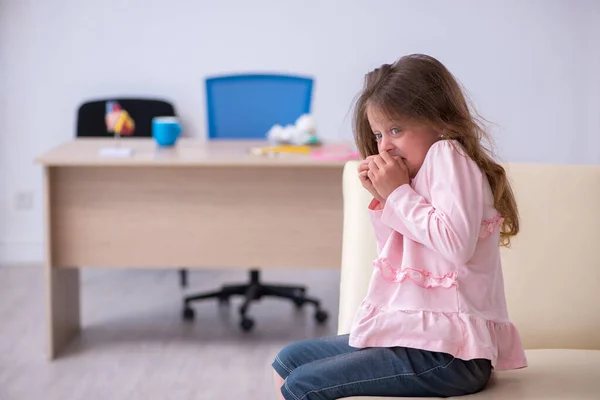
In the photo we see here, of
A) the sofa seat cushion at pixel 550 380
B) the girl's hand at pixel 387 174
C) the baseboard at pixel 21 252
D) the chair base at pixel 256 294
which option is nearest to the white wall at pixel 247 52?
the baseboard at pixel 21 252

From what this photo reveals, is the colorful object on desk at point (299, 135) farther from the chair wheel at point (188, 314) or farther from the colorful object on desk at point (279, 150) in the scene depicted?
the chair wheel at point (188, 314)

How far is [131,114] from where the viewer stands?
4.38m

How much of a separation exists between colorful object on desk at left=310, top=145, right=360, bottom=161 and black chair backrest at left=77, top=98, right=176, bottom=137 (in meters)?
1.24

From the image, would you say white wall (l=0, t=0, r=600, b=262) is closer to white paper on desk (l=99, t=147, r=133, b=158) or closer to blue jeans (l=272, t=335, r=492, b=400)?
white paper on desk (l=99, t=147, r=133, b=158)

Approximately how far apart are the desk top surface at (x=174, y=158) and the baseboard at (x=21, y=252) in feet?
4.70

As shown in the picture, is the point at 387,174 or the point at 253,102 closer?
the point at 387,174

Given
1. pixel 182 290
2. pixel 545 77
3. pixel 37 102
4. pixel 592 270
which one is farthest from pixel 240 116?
pixel 592 270

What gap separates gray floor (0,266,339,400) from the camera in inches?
115

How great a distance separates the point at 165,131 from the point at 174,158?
283 mm

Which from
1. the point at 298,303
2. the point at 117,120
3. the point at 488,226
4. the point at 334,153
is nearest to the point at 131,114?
the point at 117,120

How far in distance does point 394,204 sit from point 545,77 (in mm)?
3375

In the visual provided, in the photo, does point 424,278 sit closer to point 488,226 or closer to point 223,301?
point 488,226

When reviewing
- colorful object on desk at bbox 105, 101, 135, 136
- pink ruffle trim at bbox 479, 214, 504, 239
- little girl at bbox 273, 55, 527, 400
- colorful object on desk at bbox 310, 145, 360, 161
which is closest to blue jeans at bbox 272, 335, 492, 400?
little girl at bbox 273, 55, 527, 400

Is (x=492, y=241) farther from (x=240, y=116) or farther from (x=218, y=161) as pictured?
(x=240, y=116)
